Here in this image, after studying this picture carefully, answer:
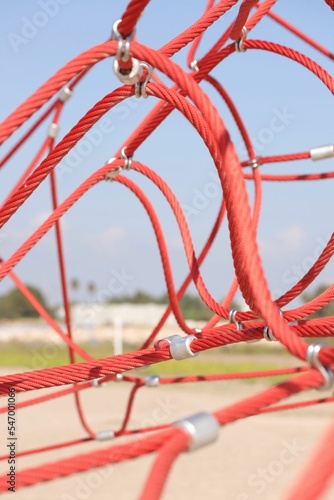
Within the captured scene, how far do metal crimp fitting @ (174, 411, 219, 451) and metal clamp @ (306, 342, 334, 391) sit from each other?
10 centimetres

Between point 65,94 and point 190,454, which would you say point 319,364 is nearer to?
point 190,454

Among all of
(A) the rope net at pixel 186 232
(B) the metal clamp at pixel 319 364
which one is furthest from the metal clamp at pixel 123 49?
(B) the metal clamp at pixel 319 364

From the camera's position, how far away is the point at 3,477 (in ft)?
2.31

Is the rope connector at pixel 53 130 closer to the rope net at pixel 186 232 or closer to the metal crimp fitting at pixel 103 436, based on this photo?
the rope net at pixel 186 232

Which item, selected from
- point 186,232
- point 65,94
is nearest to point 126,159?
point 186,232

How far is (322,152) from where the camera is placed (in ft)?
4.55

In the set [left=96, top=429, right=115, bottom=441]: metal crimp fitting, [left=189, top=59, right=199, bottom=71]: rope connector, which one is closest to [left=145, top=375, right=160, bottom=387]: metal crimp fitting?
[left=96, top=429, right=115, bottom=441]: metal crimp fitting

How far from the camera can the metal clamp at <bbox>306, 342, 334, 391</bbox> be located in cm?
53

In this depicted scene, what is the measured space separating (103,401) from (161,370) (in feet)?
6.24

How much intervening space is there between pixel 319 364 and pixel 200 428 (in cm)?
13

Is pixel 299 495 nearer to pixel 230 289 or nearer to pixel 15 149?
pixel 230 289

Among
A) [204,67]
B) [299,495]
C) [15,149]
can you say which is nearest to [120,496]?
[15,149]

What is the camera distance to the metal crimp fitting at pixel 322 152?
1.37 meters
